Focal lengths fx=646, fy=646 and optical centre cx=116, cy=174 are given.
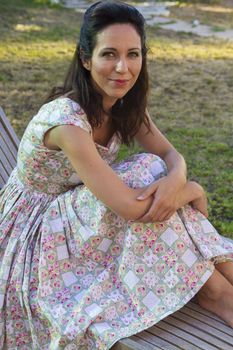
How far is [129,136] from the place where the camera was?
107 inches

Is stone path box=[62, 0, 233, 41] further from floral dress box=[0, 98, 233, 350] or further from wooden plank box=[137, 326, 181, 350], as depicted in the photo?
wooden plank box=[137, 326, 181, 350]

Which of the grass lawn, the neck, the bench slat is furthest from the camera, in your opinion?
the grass lawn

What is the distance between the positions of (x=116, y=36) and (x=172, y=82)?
4.39 metres

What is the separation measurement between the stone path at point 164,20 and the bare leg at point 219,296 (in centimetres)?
703

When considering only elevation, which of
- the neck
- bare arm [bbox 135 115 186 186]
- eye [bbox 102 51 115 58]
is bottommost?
bare arm [bbox 135 115 186 186]

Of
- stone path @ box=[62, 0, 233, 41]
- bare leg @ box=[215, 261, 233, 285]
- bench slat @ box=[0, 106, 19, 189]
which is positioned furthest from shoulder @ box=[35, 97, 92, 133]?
stone path @ box=[62, 0, 233, 41]

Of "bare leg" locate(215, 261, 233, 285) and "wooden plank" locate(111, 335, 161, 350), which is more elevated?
"bare leg" locate(215, 261, 233, 285)

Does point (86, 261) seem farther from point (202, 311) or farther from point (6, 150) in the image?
point (6, 150)

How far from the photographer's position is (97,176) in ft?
7.43

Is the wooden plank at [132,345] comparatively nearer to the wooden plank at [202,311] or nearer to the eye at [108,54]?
the wooden plank at [202,311]

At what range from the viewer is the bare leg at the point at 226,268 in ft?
8.02

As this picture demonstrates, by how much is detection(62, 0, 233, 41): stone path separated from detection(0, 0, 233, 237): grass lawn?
45 cm

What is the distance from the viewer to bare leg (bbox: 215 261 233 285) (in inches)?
96.2

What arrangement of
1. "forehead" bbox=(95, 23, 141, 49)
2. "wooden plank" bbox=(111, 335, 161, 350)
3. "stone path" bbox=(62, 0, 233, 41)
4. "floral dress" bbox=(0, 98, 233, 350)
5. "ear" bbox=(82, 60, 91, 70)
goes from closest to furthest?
"wooden plank" bbox=(111, 335, 161, 350) → "floral dress" bbox=(0, 98, 233, 350) → "forehead" bbox=(95, 23, 141, 49) → "ear" bbox=(82, 60, 91, 70) → "stone path" bbox=(62, 0, 233, 41)
